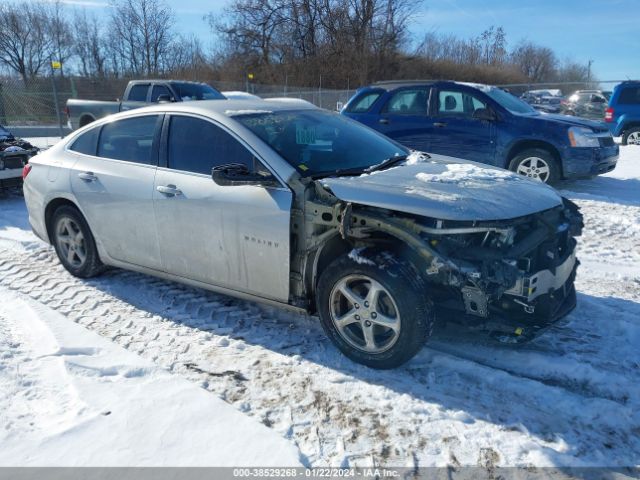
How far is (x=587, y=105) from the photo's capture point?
20.9m

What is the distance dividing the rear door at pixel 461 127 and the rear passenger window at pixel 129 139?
5.67m

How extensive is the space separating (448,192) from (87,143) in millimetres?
3399

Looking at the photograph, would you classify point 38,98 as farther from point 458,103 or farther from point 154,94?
point 458,103

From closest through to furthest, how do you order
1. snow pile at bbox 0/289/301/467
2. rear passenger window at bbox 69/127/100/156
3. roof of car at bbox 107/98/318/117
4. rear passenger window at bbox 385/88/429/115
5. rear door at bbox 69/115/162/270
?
1. snow pile at bbox 0/289/301/467
2. roof of car at bbox 107/98/318/117
3. rear door at bbox 69/115/162/270
4. rear passenger window at bbox 69/127/100/156
5. rear passenger window at bbox 385/88/429/115

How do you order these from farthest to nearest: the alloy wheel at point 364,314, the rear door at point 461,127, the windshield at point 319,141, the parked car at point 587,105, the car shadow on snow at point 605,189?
the parked car at point 587,105, the rear door at point 461,127, the car shadow on snow at point 605,189, the windshield at point 319,141, the alloy wheel at point 364,314

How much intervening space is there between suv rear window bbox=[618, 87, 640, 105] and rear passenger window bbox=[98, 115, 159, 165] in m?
14.7

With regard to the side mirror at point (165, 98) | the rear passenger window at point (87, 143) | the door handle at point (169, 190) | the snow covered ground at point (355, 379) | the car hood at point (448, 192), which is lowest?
the snow covered ground at point (355, 379)

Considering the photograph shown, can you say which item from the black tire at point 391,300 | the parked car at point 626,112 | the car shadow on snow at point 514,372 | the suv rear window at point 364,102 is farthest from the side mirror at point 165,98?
the parked car at point 626,112

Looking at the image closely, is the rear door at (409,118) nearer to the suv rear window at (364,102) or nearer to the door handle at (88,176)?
the suv rear window at (364,102)

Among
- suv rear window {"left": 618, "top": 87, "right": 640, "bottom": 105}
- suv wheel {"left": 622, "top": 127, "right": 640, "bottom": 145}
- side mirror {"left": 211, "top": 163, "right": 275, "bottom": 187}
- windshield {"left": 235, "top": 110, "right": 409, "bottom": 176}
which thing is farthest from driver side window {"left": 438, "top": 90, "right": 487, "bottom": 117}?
suv rear window {"left": 618, "top": 87, "right": 640, "bottom": 105}

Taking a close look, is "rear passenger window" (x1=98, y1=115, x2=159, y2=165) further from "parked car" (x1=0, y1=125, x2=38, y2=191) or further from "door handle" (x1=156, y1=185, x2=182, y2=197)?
"parked car" (x1=0, y1=125, x2=38, y2=191)

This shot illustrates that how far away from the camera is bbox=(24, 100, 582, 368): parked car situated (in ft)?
10.4

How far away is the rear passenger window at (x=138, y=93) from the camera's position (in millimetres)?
13414

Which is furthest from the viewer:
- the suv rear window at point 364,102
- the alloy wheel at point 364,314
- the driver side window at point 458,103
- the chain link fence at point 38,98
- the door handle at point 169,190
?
the chain link fence at point 38,98
